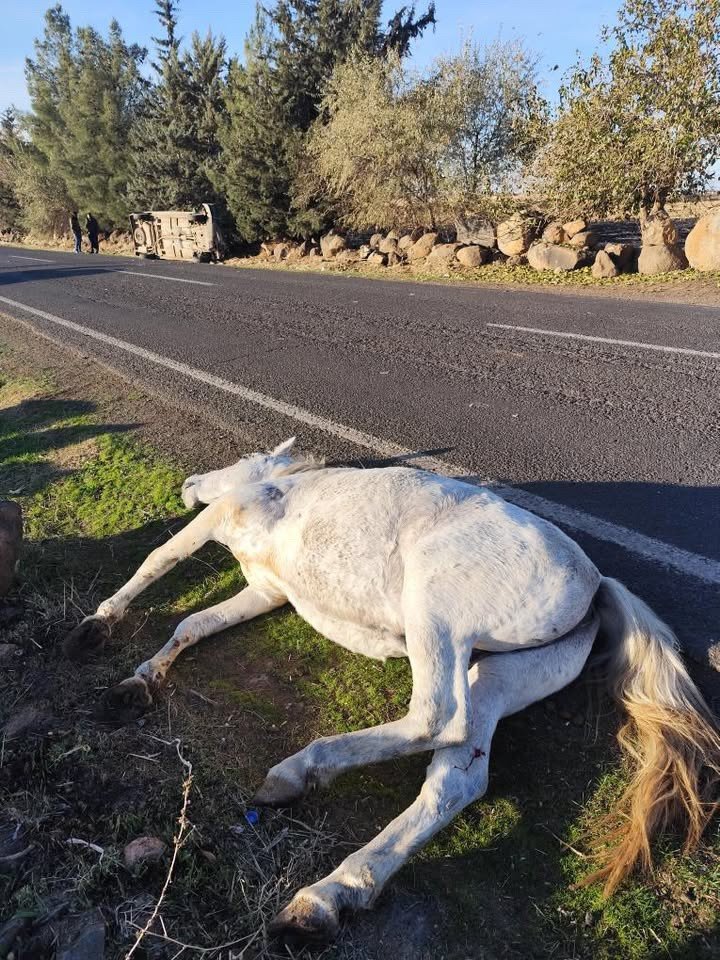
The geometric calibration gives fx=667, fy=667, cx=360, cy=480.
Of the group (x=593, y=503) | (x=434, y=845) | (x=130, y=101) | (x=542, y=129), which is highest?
(x=130, y=101)

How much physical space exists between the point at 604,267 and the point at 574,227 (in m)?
2.89

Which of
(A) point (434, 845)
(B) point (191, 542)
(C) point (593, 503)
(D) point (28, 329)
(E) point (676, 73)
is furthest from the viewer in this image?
(E) point (676, 73)

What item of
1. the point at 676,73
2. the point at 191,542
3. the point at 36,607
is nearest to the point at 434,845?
the point at 191,542

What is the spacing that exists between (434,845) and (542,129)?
57.8 feet

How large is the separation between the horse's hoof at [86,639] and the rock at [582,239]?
15.3 m

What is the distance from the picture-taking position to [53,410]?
5875 millimetres

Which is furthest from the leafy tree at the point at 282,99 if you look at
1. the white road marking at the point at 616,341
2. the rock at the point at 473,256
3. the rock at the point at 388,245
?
the white road marking at the point at 616,341

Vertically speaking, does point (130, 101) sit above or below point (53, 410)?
above

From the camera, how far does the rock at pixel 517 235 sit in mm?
16812

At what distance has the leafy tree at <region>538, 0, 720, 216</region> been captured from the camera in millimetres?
12906

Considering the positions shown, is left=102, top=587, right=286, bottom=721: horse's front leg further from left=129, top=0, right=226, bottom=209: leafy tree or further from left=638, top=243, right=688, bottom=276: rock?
left=129, top=0, right=226, bottom=209: leafy tree

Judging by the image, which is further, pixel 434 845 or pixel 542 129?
pixel 542 129

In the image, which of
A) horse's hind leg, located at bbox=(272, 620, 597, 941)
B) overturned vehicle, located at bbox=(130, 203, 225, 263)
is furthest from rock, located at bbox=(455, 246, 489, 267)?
horse's hind leg, located at bbox=(272, 620, 597, 941)

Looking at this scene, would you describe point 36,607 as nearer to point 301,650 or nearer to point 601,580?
point 301,650
